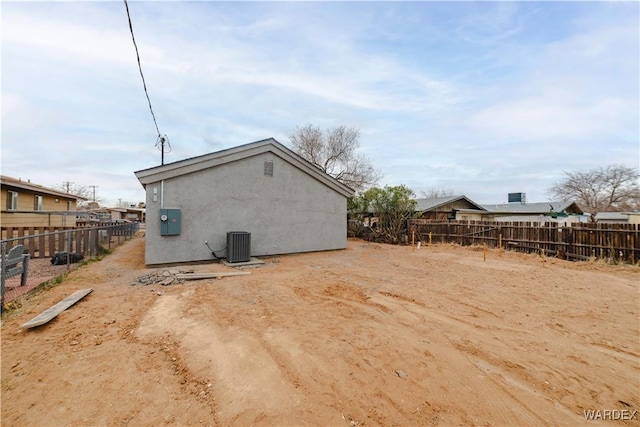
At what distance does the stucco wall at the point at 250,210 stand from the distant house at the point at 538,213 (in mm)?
18173

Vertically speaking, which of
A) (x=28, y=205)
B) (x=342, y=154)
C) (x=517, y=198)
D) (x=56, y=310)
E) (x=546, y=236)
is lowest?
(x=56, y=310)

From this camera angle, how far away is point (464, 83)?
493 inches

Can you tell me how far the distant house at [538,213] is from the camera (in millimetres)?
21419

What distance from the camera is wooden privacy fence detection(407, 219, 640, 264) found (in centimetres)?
975

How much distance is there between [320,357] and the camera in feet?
Answer: 10.3

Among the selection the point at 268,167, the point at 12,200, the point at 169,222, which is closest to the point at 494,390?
the point at 169,222

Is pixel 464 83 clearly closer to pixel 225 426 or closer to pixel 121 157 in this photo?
pixel 225 426

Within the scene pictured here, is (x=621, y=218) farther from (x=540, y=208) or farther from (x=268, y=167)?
(x=268, y=167)

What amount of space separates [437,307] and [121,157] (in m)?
23.3

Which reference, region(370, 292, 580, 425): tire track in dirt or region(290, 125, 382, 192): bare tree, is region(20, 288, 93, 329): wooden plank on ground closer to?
region(370, 292, 580, 425): tire track in dirt

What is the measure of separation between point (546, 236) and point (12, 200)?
26132 millimetres

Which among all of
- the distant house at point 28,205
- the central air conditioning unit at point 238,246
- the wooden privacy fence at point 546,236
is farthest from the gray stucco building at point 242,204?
the distant house at point 28,205

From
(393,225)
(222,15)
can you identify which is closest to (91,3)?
(222,15)

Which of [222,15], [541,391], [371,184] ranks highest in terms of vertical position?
[222,15]
